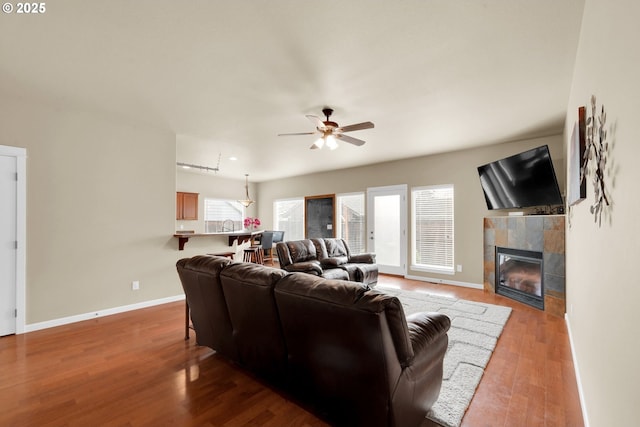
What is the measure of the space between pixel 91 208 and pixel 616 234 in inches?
193

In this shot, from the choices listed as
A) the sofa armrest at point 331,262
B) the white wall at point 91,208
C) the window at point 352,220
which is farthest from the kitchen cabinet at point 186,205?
the sofa armrest at point 331,262

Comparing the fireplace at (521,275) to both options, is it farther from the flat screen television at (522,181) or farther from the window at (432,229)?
the window at (432,229)

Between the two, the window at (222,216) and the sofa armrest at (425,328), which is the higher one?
the window at (222,216)

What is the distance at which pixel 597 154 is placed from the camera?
142cm

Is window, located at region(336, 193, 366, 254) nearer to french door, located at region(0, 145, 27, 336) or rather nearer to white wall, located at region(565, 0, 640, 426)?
white wall, located at region(565, 0, 640, 426)

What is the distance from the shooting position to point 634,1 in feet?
2.94

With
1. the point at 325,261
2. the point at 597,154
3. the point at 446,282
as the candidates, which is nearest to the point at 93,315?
the point at 325,261

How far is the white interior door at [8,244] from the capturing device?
3.09m

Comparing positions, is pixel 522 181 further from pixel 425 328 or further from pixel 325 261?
pixel 425 328

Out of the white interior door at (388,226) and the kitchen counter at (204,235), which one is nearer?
the kitchen counter at (204,235)

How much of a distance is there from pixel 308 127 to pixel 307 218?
4.26m

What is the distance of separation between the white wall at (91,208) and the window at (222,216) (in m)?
3.83

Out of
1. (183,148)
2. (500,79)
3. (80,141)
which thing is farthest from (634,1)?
(183,148)

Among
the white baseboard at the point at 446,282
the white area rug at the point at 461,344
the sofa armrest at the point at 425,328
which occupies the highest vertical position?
the sofa armrest at the point at 425,328
